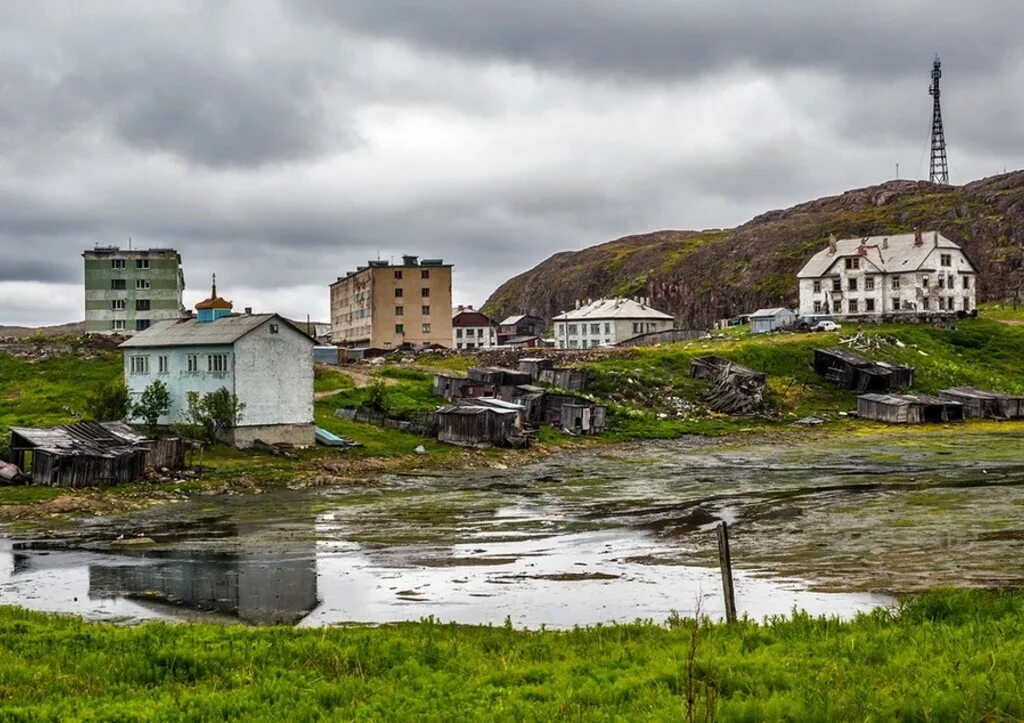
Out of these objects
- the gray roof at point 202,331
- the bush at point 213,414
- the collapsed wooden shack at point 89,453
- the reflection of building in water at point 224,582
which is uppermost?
the gray roof at point 202,331

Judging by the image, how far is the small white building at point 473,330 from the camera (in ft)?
561

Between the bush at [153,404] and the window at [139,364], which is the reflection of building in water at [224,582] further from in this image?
the window at [139,364]

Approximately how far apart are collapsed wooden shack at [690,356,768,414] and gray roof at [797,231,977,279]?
4062 cm

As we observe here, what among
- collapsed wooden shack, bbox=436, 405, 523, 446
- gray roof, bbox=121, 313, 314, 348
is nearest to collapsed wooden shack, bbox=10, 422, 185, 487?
gray roof, bbox=121, 313, 314, 348

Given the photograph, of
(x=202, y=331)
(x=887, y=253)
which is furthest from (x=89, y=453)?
(x=887, y=253)

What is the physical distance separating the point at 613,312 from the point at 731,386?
56391 millimetres

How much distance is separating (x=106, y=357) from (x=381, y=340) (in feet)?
184

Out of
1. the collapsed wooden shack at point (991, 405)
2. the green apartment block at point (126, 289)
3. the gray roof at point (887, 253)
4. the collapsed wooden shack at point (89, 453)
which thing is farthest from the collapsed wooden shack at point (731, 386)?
the green apartment block at point (126, 289)

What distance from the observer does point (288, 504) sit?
165 feet

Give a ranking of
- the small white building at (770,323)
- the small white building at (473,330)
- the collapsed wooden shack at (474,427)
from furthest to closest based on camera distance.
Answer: the small white building at (473,330), the small white building at (770,323), the collapsed wooden shack at (474,427)

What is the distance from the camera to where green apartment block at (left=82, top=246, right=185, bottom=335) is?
128875mm

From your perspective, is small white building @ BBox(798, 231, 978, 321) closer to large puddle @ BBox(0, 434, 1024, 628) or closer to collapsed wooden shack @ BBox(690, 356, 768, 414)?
collapsed wooden shack @ BBox(690, 356, 768, 414)

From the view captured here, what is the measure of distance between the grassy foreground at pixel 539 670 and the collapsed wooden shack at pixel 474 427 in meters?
48.2

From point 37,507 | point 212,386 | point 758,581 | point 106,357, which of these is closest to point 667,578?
point 758,581
